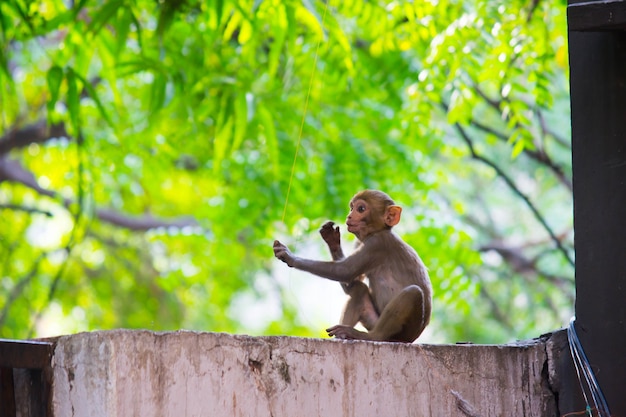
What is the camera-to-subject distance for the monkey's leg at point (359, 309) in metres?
4.71

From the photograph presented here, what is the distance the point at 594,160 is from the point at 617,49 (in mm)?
449

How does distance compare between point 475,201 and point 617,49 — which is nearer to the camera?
point 617,49

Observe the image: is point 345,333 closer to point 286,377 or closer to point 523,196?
point 286,377

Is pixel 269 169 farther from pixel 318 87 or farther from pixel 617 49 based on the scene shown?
pixel 617 49

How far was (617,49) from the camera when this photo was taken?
3.77m

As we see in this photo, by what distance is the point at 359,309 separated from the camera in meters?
4.75

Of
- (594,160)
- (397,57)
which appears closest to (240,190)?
(397,57)

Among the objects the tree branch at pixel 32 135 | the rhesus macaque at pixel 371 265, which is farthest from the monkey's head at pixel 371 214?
the tree branch at pixel 32 135

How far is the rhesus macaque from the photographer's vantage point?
15.0 feet

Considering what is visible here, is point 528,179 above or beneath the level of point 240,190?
above

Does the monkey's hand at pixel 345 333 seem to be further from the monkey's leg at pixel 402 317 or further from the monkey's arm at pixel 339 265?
the monkey's arm at pixel 339 265

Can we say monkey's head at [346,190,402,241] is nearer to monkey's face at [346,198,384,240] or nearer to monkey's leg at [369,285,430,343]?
monkey's face at [346,198,384,240]

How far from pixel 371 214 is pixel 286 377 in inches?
67.0

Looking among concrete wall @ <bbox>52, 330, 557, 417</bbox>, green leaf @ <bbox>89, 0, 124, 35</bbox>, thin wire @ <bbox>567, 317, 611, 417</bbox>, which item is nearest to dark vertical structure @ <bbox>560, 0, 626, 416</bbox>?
thin wire @ <bbox>567, 317, 611, 417</bbox>
